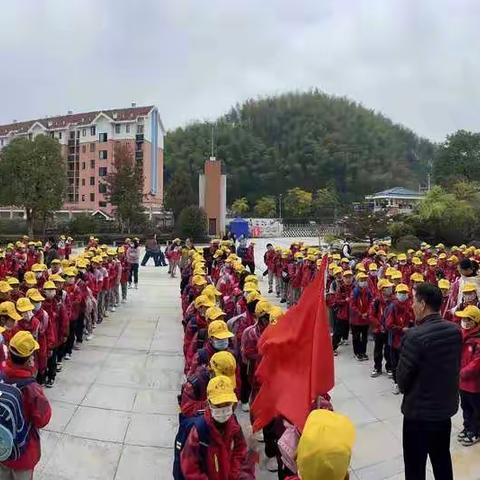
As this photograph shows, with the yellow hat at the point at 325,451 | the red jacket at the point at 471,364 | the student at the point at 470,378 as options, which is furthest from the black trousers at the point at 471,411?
the yellow hat at the point at 325,451

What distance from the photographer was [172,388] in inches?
313

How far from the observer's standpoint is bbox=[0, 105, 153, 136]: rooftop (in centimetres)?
5966

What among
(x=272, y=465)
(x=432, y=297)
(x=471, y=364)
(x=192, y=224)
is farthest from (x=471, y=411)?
(x=192, y=224)

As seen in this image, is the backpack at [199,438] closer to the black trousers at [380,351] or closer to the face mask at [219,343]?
the face mask at [219,343]

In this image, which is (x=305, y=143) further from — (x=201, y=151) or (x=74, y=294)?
(x=74, y=294)

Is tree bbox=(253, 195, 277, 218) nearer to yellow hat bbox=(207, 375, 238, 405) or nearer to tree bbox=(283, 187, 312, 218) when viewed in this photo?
tree bbox=(283, 187, 312, 218)

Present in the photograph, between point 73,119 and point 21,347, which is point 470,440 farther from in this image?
point 73,119

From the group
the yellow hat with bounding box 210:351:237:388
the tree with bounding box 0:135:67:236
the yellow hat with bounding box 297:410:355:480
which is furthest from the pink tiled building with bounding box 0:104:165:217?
the yellow hat with bounding box 297:410:355:480

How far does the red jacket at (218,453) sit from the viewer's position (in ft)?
11.3

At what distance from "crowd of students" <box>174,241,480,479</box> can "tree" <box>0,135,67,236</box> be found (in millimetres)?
24932

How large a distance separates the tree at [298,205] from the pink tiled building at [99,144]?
57.1 feet

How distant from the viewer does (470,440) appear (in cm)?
588

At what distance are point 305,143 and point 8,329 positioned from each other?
92243 mm

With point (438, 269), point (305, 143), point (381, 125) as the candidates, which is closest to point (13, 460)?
point (438, 269)
